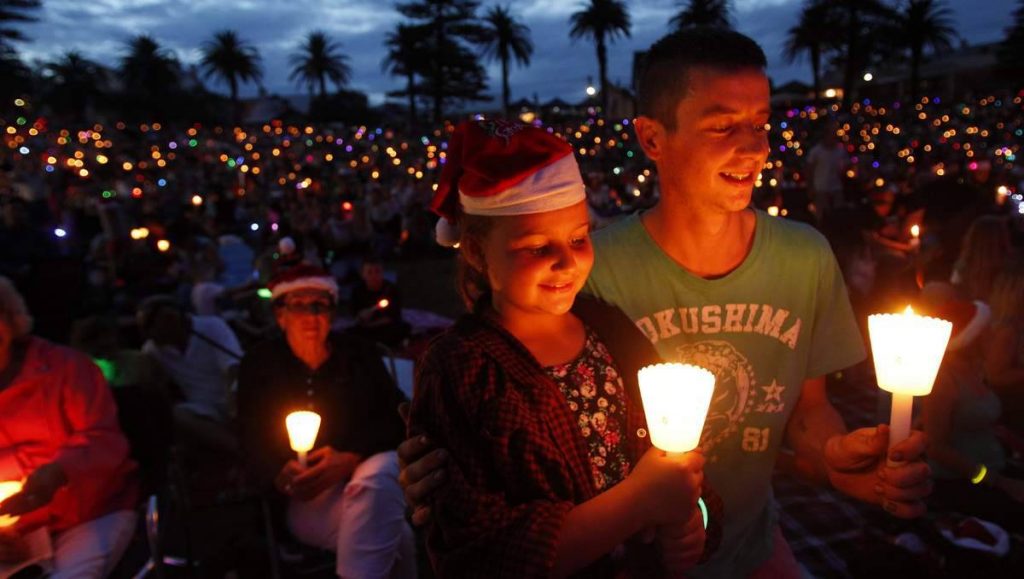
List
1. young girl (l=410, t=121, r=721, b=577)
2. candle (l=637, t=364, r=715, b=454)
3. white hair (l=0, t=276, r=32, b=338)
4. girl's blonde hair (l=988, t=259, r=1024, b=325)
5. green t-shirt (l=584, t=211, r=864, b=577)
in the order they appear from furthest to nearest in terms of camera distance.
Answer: girl's blonde hair (l=988, t=259, r=1024, b=325) → white hair (l=0, t=276, r=32, b=338) → green t-shirt (l=584, t=211, r=864, b=577) → young girl (l=410, t=121, r=721, b=577) → candle (l=637, t=364, r=715, b=454)

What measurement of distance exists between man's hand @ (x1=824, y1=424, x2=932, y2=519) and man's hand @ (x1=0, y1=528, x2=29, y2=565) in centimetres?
333

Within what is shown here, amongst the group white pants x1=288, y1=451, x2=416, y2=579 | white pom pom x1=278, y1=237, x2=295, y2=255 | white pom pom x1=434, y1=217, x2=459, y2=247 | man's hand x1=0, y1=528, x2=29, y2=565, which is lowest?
white pants x1=288, y1=451, x2=416, y2=579

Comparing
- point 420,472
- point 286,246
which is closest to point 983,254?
point 420,472

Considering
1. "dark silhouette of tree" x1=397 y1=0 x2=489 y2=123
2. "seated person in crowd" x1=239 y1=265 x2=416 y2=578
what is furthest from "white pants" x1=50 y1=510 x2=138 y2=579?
"dark silhouette of tree" x1=397 y1=0 x2=489 y2=123

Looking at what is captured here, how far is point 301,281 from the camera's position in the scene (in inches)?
167

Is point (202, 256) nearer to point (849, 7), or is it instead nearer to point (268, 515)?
point (268, 515)

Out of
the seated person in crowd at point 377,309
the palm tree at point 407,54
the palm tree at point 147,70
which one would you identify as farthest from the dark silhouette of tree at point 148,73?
the seated person in crowd at point 377,309

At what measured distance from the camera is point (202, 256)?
9805mm

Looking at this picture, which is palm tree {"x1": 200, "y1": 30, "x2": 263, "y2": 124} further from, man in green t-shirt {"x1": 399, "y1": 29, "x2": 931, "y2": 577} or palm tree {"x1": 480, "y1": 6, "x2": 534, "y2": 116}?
man in green t-shirt {"x1": 399, "y1": 29, "x2": 931, "y2": 577}

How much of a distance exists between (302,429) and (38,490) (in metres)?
1.16

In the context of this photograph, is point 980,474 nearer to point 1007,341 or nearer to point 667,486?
point 1007,341

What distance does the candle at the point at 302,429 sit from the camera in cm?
333

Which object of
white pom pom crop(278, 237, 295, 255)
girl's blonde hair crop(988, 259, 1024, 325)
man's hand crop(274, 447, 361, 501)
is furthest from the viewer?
white pom pom crop(278, 237, 295, 255)

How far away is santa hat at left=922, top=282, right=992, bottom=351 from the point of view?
4039 mm
